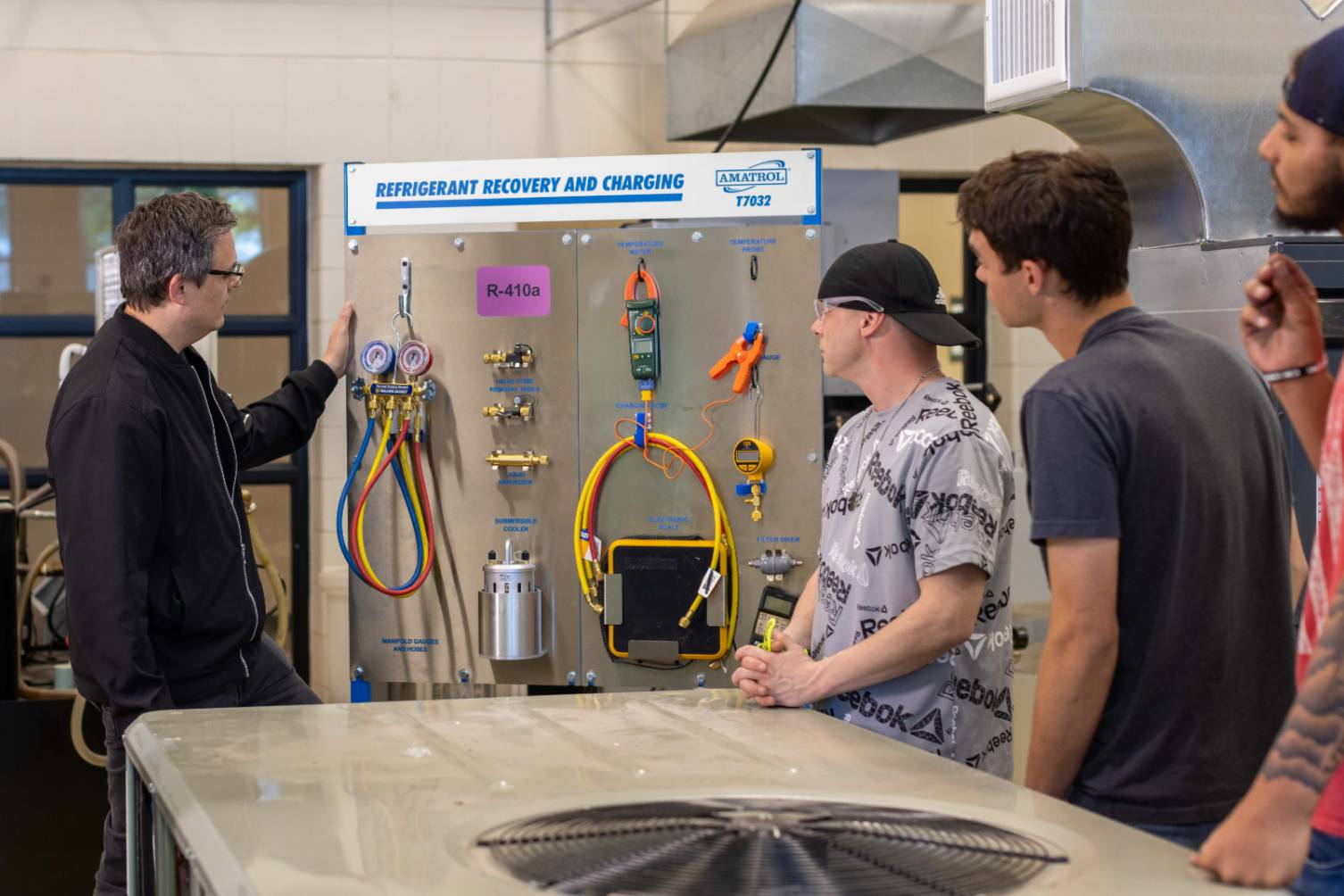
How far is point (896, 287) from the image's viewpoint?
2.18 metres

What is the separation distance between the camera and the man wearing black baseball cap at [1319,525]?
1.08 metres

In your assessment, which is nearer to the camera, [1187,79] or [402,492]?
[1187,79]

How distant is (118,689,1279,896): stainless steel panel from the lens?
3.86ft

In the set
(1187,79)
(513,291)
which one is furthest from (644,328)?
(1187,79)

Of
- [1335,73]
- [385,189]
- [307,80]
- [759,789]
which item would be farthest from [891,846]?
[307,80]

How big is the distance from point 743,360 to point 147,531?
1242 mm

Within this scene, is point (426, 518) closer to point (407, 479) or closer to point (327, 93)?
point (407, 479)

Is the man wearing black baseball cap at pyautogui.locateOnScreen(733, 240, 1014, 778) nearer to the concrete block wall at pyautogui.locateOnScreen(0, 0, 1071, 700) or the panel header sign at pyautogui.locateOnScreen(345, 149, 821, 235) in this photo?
the panel header sign at pyautogui.locateOnScreen(345, 149, 821, 235)

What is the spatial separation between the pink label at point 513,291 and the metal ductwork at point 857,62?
1.58 metres

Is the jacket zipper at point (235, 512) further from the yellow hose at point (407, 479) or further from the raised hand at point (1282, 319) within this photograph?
the raised hand at point (1282, 319)

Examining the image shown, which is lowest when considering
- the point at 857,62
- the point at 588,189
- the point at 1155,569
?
the point at 1155,569

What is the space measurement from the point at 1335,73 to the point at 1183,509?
1.72 feet

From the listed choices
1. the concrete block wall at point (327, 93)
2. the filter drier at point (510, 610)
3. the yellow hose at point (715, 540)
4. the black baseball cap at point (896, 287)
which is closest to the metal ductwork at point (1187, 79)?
the black baseball cap at point (896, 287)

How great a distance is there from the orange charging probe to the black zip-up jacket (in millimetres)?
1036
